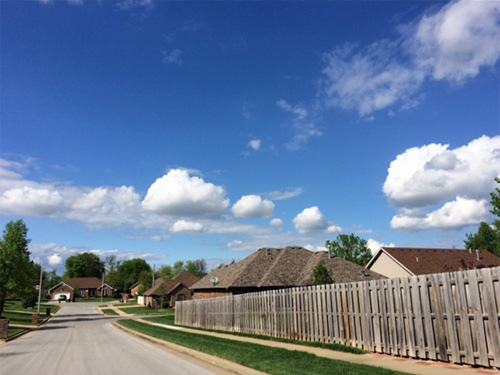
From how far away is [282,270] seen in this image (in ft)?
108

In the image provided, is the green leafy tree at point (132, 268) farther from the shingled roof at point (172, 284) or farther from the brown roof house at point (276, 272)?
the brown roof house at point (276, 272)

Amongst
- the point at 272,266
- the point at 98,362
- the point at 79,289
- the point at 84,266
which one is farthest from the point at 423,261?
the point at 84,266

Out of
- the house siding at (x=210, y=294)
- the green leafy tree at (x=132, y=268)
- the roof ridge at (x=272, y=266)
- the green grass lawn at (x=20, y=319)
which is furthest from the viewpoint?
the green leafy tree at (x=132, y=268)

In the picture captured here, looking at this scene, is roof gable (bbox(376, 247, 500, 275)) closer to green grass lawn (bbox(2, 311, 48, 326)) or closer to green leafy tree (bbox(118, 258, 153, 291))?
green grass lawn (bbox(2, 311, 48, 326))

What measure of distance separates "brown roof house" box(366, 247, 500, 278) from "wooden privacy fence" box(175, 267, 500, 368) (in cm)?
2893

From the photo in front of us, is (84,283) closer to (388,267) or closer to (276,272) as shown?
(388,267)

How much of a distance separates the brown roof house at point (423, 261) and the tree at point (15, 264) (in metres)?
36.2

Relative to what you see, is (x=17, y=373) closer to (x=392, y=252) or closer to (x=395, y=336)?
(x=395, y=336)

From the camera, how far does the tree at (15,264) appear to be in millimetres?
34969

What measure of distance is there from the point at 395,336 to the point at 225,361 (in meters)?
4.64

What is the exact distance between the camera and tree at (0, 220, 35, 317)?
3497 centimetres

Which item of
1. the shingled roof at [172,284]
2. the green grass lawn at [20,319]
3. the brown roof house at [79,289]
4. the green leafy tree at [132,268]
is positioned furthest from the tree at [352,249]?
the green leafy tree at [132,268]

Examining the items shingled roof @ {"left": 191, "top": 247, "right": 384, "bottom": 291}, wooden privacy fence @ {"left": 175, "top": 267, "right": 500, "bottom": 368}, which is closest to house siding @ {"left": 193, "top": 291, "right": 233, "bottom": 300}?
shingled roof @ {"left": 191, "top": 247, "right": 384, "bottom": 291}

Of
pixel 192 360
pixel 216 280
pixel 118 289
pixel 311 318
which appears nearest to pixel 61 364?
pixel 192 360
